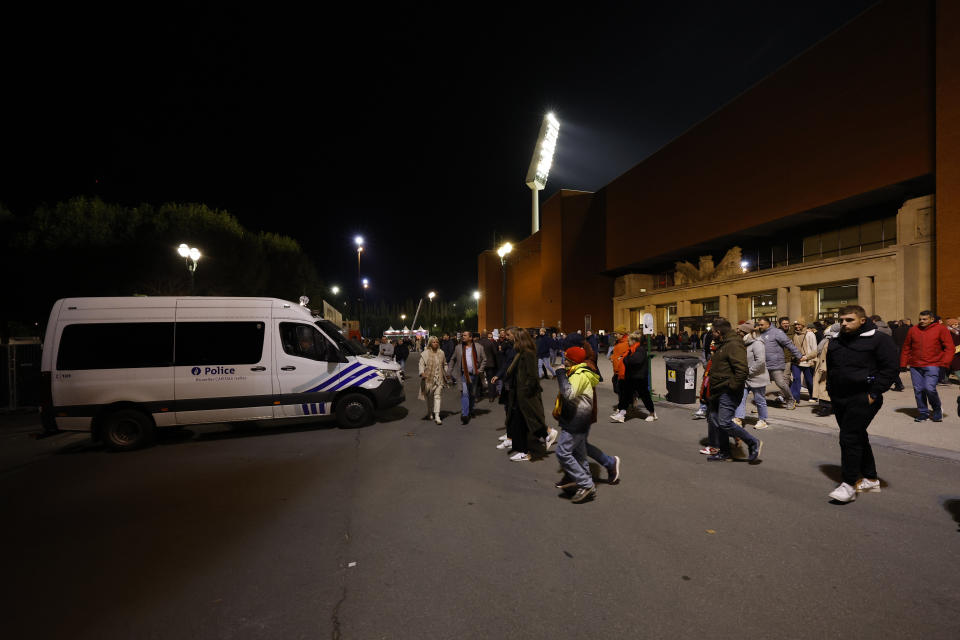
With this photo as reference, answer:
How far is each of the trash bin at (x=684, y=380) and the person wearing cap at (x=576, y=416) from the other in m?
6.53

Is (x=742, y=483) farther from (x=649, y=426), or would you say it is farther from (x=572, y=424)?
(x=649, y=426)

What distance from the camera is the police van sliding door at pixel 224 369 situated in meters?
7.32

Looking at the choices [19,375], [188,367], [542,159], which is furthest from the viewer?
[542,159]

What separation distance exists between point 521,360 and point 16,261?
33.9 meters

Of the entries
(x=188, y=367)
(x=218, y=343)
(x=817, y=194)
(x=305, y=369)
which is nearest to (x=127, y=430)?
(x=188, y=367)

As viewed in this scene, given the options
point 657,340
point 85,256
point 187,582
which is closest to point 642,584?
point 187,582

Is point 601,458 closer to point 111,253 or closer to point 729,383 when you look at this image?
point 729,383

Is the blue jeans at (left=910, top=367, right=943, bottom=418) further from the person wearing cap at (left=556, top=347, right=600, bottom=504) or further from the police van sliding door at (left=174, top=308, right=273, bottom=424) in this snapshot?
the police van sliding door at (left=174, top=308, right=273, bottom=424)

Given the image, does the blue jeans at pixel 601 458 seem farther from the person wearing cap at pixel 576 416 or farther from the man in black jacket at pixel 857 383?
the man in black jacket at pixel 857 383

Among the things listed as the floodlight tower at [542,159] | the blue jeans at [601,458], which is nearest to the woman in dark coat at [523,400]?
the blue jeans at [601,458]

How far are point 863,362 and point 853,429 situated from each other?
679 mm

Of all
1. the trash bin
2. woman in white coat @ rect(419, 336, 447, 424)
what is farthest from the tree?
the trash bin

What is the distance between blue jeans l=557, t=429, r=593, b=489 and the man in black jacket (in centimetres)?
237

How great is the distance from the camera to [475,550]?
3.40 metres
